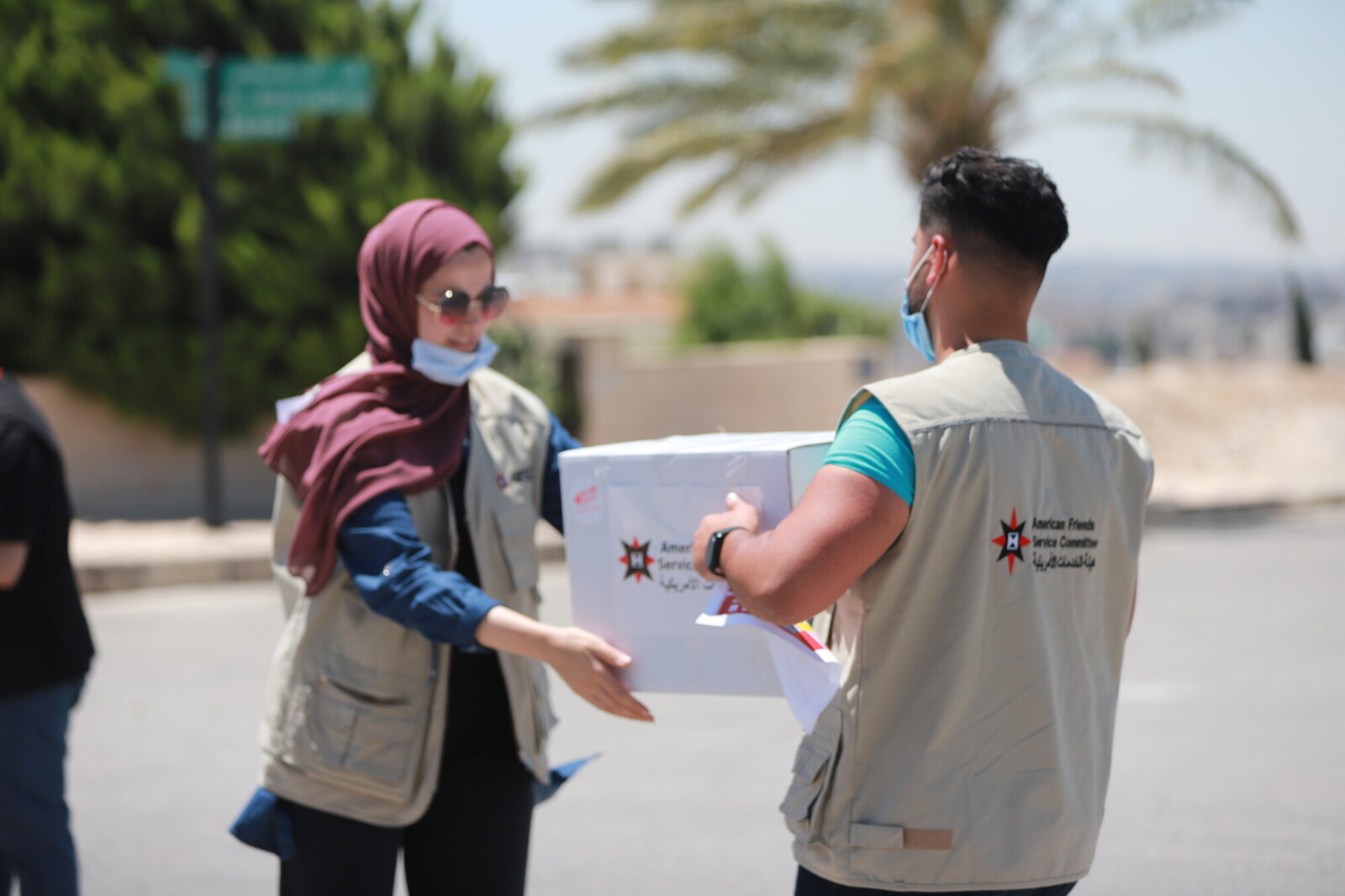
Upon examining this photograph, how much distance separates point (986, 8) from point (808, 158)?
2.52 meters

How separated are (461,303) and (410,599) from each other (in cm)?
60

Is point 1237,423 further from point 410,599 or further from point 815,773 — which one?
point 815,773

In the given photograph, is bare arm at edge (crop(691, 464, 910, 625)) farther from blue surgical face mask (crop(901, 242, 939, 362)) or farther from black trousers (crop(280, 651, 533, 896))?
black trousers (crop(280, 651, 533, 896))

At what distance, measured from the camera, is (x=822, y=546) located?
6.19ft

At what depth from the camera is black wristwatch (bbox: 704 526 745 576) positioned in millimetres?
2047

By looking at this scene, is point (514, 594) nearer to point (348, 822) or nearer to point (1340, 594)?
point (348, 822)

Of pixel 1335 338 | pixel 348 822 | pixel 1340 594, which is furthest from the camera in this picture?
pixel 1335 338

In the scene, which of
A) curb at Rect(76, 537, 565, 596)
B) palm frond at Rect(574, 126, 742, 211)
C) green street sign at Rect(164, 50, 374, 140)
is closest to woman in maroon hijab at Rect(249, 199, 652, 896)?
curb at Rect(76, 537, 565, 596)

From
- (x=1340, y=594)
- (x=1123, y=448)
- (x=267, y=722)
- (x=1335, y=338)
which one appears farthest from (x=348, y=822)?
(x=1335, y=338)

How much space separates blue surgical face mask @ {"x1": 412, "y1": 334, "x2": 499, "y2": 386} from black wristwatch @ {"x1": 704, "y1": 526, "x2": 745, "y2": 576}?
84 centimetres

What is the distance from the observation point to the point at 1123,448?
2.10 metres

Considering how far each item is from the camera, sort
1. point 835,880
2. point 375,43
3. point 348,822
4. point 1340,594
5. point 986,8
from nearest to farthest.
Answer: point 835,880 → point 348,822 → point 1340,594 → point 986,8 → point 375,43

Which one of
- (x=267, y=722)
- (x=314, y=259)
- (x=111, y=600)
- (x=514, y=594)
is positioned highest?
(x=314, y=259)

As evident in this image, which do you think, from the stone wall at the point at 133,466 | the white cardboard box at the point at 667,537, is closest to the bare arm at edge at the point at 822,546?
the white cardboard box at the point at 667,537
